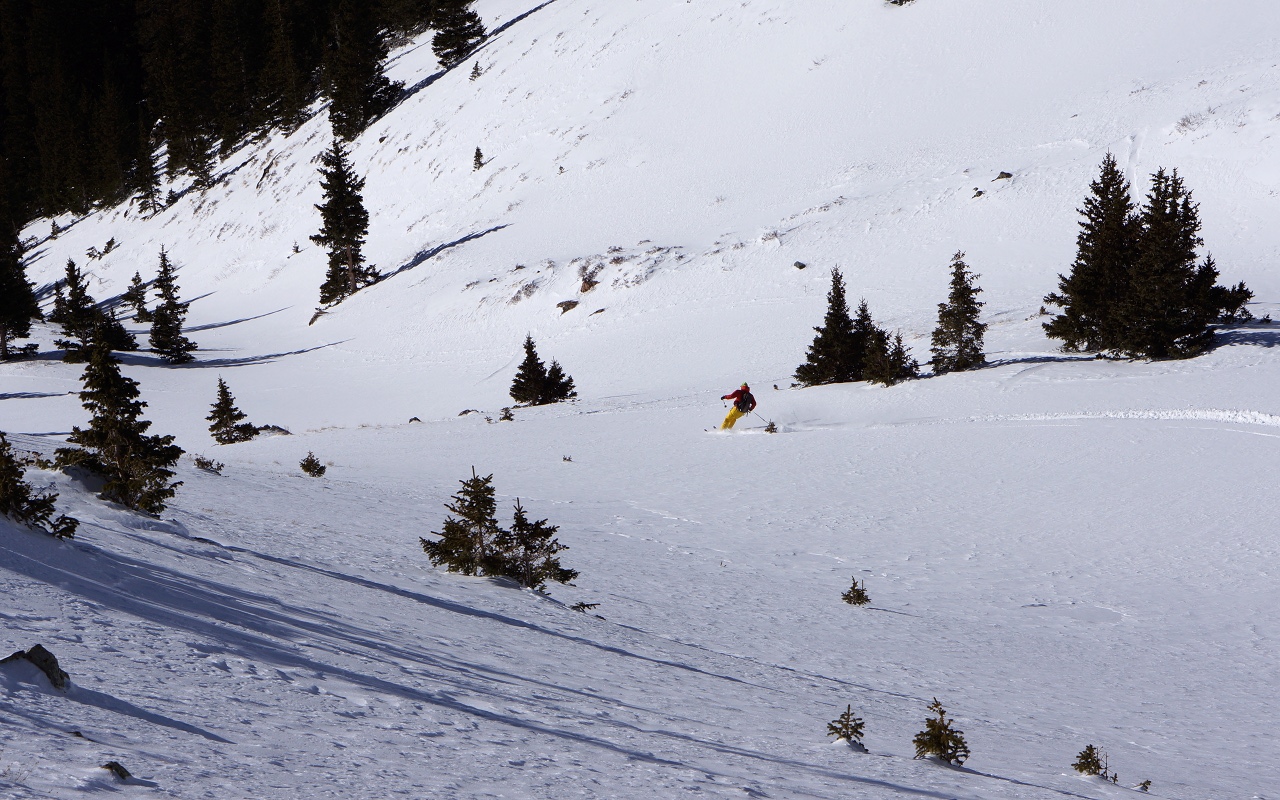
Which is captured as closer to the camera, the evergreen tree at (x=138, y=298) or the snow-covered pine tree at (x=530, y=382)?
the snow-covered pine tree at (x=530, y=382)

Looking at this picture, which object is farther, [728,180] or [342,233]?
[342,233]

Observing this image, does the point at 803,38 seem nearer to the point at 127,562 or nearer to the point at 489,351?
the point at 489,351

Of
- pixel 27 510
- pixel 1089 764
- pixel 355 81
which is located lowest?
pixel 1089 764

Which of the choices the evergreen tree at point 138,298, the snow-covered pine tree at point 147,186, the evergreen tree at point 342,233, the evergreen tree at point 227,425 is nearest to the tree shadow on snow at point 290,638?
the evergreen tree at point 227,425

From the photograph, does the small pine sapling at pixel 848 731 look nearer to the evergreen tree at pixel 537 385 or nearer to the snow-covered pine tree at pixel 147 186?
the evergreen tree at pixel 537 385

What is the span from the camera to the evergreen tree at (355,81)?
65.8 meters

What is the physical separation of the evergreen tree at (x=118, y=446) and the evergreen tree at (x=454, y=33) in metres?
67.6

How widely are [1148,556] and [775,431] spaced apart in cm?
1013

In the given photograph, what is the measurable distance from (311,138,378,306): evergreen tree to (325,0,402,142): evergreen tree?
1710 centimetres

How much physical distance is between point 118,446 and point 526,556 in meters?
4.69

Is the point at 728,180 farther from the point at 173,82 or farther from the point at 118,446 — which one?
the point at 173,82

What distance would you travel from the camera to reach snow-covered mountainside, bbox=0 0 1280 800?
438 centimetres

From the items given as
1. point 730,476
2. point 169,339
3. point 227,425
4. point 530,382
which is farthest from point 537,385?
point 169,339

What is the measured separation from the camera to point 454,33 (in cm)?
7181
